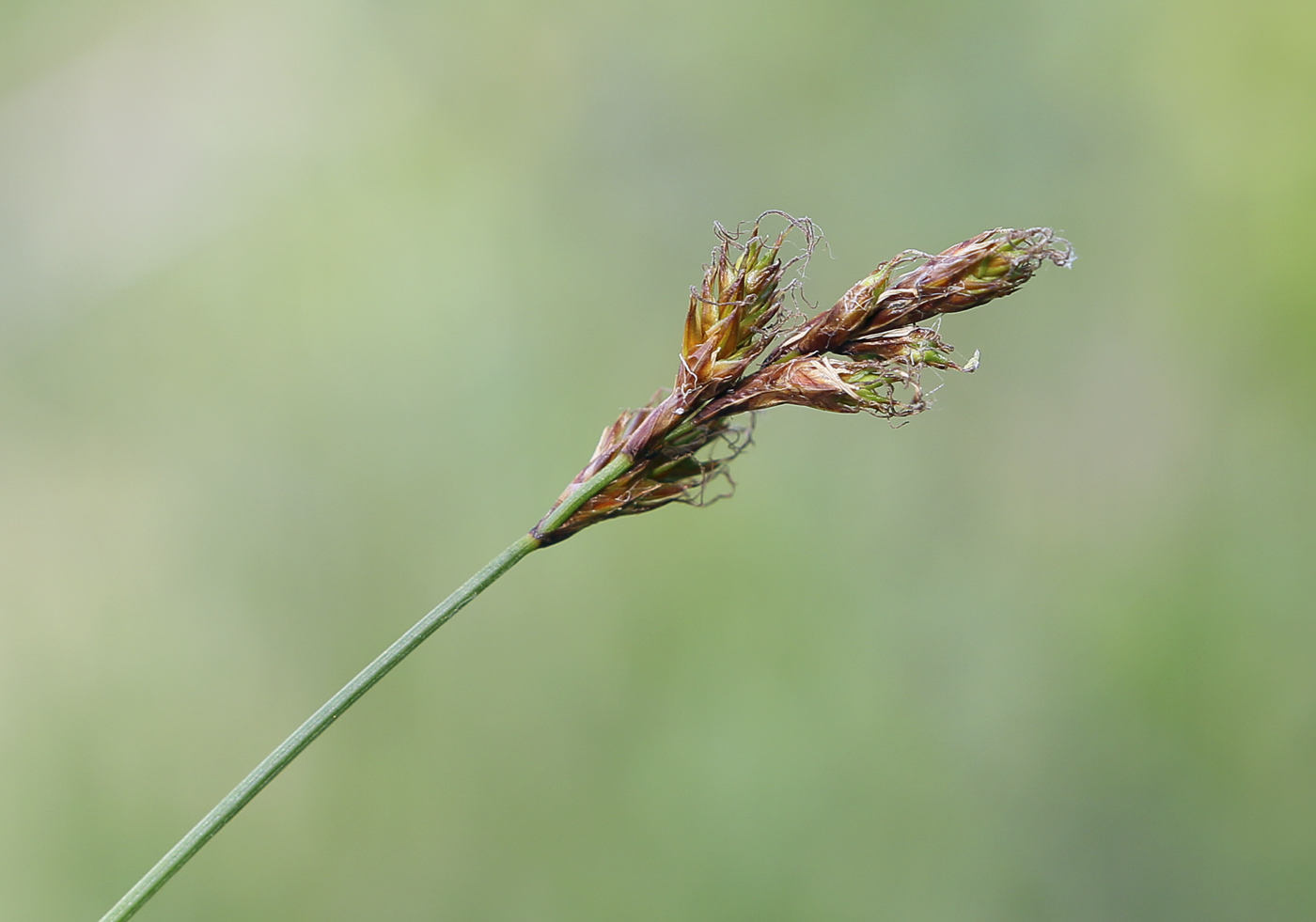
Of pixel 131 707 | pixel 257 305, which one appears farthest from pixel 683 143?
pixel 131 707

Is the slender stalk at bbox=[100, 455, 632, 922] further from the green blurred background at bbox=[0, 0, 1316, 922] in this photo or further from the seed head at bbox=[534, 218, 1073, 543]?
the green blurred background at bbox=[0, 0, 1316, 922]

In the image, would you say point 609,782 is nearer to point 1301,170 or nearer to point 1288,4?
point 1301,170

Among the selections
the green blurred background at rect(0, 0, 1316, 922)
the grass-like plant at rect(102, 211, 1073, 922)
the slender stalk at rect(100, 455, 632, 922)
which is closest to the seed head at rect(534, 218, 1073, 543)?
the grass-like plant at rect(102, 211, 1073, 922)

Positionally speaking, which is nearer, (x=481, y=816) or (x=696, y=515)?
(x=481, y=816)

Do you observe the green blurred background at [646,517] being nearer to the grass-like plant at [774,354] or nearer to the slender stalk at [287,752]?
the grass-like plant at [774,354]

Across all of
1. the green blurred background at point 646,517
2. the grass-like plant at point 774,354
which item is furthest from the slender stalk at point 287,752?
the green blurred background at point 646,517
